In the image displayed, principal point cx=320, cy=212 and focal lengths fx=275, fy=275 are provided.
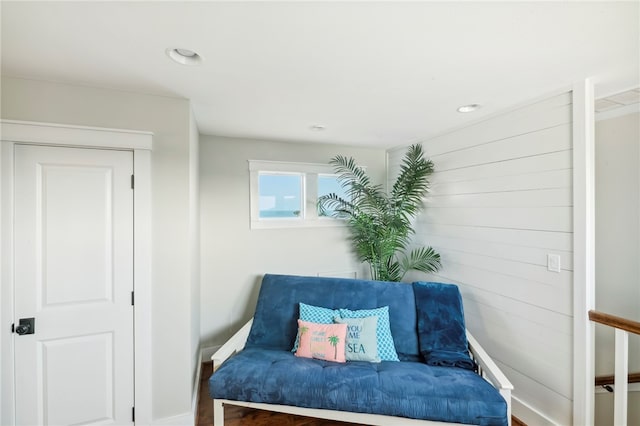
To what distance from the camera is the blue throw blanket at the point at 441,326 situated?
205 centimetres

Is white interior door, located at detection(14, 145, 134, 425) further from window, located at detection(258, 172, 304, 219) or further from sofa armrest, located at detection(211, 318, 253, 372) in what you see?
window, located at detection(258, 172, 304, 219)

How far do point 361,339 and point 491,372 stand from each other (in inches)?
34.2

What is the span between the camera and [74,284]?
171cm

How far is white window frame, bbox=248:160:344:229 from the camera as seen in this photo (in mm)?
3104

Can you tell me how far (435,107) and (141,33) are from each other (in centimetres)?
195

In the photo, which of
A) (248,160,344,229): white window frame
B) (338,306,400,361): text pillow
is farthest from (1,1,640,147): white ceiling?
(338,306,400,361): text pillow

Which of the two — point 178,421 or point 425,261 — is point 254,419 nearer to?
point 178,421

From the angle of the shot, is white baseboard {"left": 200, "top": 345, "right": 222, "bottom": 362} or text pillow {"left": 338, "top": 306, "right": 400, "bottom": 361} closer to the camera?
text pillow {"left": 338, "top": 306, "right": 400, "bottom": 361}

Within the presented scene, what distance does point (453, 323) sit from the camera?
2.19 meters

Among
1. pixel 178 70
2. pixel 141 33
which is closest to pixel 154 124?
pixel 178 70

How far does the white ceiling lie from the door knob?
1.42 metres

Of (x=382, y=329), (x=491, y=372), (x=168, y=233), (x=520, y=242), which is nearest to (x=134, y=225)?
(x=168, y=233)

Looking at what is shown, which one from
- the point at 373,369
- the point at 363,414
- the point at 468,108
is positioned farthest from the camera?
the point at 468,108

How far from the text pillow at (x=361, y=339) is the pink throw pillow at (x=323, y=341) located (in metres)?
0.05
